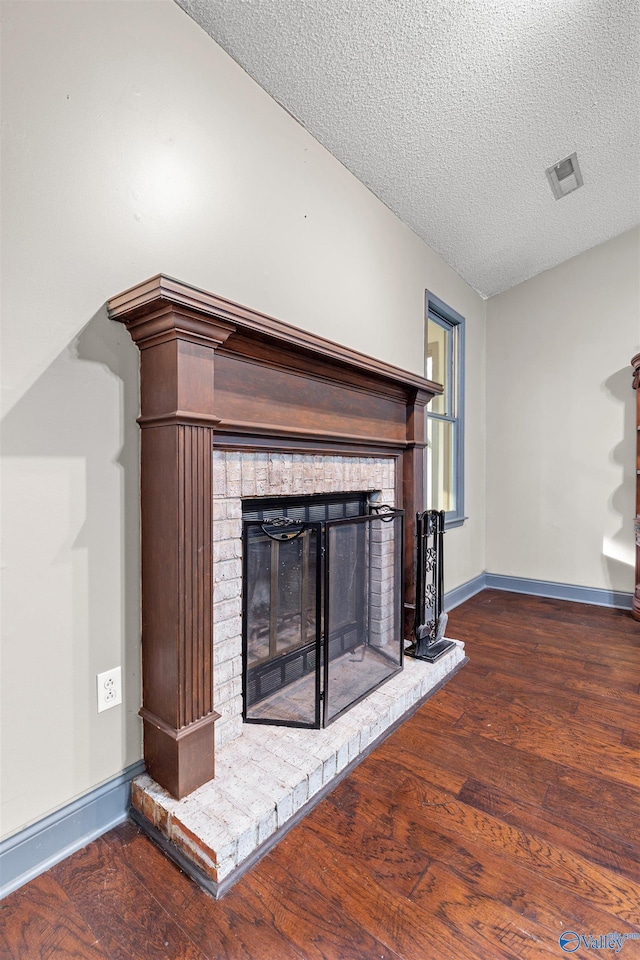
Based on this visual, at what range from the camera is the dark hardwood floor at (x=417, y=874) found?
3.49ft

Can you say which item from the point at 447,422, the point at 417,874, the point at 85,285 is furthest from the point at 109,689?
the point at 447,422

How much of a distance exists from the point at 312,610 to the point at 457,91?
2322mm

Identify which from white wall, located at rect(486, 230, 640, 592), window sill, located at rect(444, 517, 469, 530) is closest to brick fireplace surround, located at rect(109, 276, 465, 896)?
window sill, located at rect(444, 517, 469, 530)

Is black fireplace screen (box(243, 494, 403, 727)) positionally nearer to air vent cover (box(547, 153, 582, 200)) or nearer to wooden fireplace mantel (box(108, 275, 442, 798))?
wooden fireplace mantel (box(108, 275, 442, 798))

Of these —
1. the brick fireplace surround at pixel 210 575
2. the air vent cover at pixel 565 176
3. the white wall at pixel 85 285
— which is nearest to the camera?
the white wall at pixel 85 285

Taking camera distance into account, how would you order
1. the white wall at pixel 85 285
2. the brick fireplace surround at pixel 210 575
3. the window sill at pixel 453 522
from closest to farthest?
the white wall at pixel 85 285
the brick fireplace surround at pixel 210 575
the window sill at pixel 453 522

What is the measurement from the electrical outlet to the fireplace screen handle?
25.9 inches

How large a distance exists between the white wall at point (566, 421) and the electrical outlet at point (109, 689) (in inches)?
141

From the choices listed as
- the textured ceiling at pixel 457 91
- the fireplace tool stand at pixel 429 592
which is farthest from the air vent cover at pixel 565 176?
the fireplace tool stand at pixel 429 592

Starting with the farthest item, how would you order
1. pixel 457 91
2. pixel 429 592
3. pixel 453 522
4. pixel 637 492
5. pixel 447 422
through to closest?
pixel 447 422, pixel 453 522, pixel 637 492, pixel 429 592, pixel 457 91

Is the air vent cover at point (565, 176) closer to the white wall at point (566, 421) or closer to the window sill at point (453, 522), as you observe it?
the white wall at point (566, 421)

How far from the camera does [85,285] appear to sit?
132cm

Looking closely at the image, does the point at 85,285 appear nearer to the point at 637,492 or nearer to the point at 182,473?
the point at 182,473

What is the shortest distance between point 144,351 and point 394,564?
5.02 ft
